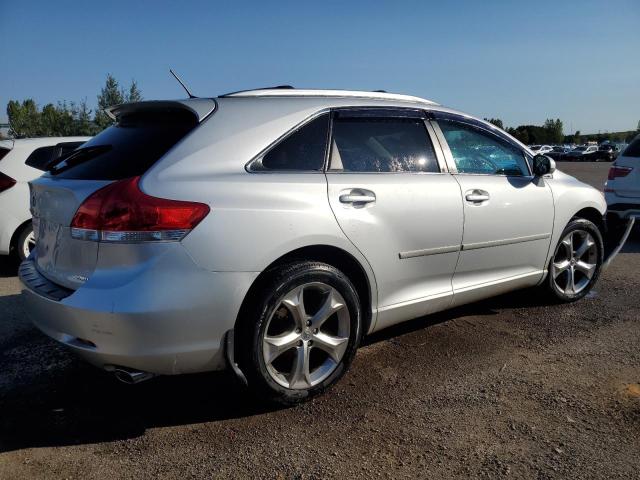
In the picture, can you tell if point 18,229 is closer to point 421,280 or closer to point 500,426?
point 421,280

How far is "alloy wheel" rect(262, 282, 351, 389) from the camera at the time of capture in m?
2.85

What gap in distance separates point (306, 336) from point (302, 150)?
102cm

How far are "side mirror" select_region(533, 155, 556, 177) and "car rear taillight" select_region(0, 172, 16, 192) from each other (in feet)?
16.9

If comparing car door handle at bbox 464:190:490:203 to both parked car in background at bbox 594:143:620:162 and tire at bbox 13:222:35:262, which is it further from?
parked car in background at bbox 594:143:620:162

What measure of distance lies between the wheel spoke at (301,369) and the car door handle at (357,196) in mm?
808

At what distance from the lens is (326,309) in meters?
2.98

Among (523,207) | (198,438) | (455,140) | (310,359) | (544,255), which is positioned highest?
(455,140)

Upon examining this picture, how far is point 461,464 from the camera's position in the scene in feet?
8.02

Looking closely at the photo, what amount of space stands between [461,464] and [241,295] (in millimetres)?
1238

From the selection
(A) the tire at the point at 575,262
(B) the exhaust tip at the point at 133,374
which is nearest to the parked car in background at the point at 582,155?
(A) the tire at the point at 575,262

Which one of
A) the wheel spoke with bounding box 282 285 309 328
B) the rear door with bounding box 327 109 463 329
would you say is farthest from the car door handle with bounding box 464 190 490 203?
the wheel spoke with bounding box 282 285 309 328

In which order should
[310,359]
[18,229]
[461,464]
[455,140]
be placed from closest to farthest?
[461,464], [310,359], [455,140], [18,229]

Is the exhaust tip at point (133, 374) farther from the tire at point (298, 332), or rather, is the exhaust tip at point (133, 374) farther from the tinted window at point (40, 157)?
the tinted window at point (40, 157)

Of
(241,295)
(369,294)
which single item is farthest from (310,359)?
(241,295)
